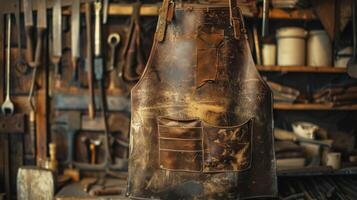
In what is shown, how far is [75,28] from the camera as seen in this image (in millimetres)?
2088

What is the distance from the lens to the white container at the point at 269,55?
211cm

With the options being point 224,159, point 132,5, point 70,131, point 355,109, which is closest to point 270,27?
point 355,109

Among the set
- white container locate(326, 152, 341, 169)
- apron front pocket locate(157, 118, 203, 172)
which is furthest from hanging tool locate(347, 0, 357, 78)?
apron front pocket locate(157, 118, 203, 172)

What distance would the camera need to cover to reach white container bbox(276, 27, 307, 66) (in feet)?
6.75

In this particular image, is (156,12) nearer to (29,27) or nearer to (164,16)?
(164,16)

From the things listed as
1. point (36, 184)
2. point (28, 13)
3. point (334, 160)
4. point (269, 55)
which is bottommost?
point (36, 184)

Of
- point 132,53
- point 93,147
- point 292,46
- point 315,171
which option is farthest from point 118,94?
point 315,171

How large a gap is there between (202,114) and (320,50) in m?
1.10

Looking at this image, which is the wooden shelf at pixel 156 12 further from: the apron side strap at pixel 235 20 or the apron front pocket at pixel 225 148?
the apron front pocket at pixel 225 148

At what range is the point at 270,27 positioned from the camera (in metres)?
2.21

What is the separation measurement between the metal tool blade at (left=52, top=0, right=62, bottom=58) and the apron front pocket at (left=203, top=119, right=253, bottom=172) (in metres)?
1.20

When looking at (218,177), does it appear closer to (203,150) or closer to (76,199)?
(203,150)

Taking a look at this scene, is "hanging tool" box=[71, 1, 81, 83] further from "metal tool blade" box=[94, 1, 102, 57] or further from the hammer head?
the hammer head

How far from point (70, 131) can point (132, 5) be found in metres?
0.90
